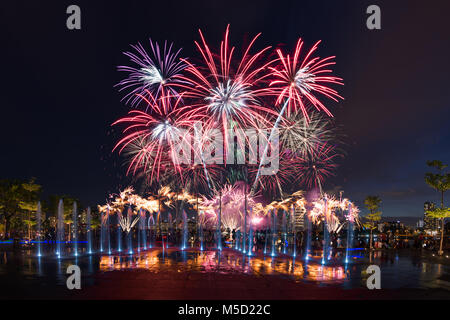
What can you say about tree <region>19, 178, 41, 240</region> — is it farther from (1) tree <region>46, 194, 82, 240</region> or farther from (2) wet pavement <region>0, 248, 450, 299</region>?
(2) wet pavement <region>0, 248, 450, 299</region>

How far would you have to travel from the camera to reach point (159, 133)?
3084 centimetres

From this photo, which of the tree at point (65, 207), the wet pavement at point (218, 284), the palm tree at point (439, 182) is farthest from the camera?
the tree at point (65, 207)

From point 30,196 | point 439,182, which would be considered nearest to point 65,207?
point 30,196

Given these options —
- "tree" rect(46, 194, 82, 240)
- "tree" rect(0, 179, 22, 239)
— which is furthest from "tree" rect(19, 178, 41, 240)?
"tree" rect(46, 194, 82, 240)

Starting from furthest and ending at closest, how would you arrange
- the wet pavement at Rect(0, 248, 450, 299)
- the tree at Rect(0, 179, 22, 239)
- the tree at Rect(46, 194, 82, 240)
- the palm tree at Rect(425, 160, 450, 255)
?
the tree at Rect(46, 194, 82, 240) < the tree at Rect(0, 179, 22, 239) < the palm tree at Rect(425, 160, 450, 255) < the wet pavement at Rect(0, 248, 450, 299)

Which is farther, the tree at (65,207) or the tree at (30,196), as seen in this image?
the tree at (65,207)

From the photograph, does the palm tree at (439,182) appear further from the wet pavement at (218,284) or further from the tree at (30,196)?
the tree at (30,196)

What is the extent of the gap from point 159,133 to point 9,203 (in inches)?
1509

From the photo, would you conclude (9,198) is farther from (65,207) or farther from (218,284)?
(218,284)

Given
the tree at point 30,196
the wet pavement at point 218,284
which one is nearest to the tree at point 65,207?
the tree at point 30,196

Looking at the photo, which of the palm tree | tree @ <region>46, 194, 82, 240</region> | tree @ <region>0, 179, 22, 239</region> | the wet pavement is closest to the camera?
the wet pavement

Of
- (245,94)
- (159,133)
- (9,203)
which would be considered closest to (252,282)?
(245,94)
